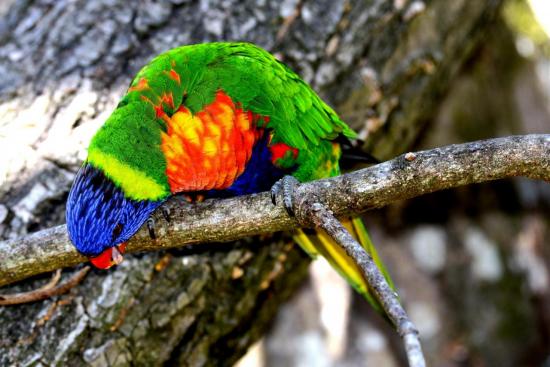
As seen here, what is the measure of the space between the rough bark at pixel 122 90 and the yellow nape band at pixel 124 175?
553 millimetres

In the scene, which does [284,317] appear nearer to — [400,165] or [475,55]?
[475,55]

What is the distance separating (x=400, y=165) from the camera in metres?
1.81

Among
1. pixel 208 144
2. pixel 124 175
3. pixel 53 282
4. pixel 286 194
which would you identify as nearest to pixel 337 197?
pixel 286 194

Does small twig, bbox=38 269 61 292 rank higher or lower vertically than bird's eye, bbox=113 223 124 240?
lower

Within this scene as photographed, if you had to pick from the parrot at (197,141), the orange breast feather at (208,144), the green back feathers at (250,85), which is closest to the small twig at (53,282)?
the parrot at (197,141)

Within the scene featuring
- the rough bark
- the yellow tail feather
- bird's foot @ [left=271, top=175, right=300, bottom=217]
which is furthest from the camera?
the yellow tail feather

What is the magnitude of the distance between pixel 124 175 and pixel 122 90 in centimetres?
87

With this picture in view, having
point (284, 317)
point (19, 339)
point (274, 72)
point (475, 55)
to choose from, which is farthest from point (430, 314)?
point (19, 339)

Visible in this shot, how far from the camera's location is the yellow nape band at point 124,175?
6.72 ft

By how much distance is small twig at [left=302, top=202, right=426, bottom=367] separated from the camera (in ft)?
4.33

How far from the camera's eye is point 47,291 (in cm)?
236

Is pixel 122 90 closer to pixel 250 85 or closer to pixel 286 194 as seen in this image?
pixel 250 85

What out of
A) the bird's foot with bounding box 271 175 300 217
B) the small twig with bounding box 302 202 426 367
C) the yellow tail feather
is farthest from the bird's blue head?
the yellow tail feather

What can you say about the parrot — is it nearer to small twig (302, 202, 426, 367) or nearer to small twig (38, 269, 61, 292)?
small twig (38, 269, 61, 292)
